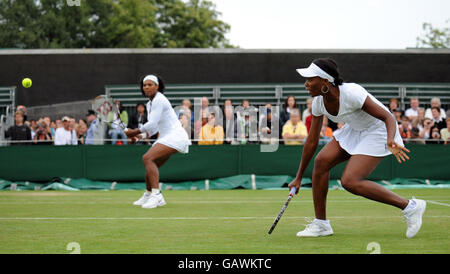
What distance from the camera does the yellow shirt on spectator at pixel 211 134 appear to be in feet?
51.7

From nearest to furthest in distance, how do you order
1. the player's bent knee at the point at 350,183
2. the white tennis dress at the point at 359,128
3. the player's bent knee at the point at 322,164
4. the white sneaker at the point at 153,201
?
1. the player's bent knee at the point at 350,183
2. the white tennis dress at the point at 359,128
3. the player's bent knee at the point at 322,164
4. the white sneaker at the point at 153,201

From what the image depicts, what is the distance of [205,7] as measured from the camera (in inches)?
2435

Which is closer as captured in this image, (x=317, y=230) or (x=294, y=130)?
(x=317, y=230)

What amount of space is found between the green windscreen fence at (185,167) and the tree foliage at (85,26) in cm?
3332

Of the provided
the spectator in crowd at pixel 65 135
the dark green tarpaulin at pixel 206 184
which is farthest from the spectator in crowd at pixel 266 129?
the spectator in crowd at pixel 65 135

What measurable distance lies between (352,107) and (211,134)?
959cm

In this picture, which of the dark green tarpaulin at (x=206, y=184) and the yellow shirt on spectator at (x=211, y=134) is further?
the yellow shirt on spectator at (x=211, y=134)

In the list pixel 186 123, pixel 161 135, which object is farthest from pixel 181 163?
pixel 161 135

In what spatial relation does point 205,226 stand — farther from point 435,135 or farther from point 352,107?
point 435,135

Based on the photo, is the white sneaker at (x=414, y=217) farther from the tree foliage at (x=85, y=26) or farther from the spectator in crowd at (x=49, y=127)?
the tree foliage at (x=85, y=26)

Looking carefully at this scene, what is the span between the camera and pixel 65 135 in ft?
54.6

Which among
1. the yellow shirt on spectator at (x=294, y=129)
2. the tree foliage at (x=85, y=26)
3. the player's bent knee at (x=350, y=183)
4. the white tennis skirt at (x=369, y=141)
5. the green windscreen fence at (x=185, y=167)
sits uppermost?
the tree foliage at (x=85, y=26)
